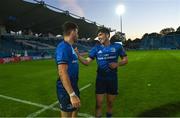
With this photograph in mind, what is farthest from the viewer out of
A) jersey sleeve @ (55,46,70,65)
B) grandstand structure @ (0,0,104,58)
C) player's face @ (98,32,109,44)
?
grandstand structure @ (0,0,104,58)

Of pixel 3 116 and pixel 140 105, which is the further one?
pixel 140 105

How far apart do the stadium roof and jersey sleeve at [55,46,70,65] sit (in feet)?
206

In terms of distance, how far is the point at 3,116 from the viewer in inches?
380

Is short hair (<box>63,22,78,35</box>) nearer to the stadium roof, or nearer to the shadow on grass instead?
the shadow on grass

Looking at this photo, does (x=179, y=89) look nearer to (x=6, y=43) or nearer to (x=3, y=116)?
(x=3, y=116)

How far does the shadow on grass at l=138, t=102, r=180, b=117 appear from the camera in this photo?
9.52m

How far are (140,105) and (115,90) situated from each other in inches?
111

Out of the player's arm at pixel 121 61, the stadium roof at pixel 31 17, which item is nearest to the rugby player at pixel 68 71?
the player's arm at pixel 121 61

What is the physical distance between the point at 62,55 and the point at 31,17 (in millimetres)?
78437

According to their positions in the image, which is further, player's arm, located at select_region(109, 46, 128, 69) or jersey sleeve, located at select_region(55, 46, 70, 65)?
player's arm, located at select_region(109, 46, 128, 69)

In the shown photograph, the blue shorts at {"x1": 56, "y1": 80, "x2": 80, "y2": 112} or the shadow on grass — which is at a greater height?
the blue shorts at {"x1": 56, "y1": 80, "x2": 80, "y2": 112}

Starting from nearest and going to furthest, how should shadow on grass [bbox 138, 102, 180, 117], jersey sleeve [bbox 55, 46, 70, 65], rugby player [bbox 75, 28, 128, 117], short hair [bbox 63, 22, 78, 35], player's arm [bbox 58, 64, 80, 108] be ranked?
1. player's arm [bbox 58, 64, 80, 108]
2. jersey sleeve [bbox 55, 46, 70, 65]
3. short hair [bbox 63, 22, 78, 35]
4. rugby player [bbox 75, 28, 128, 117]
5. shadow on grass [bbox 138, 102, 180, 117]

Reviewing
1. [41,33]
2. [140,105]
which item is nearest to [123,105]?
[140,105]

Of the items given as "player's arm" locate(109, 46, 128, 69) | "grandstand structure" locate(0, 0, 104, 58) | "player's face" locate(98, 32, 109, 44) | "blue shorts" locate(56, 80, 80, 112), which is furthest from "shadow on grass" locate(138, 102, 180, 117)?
"grandstand structure" locate(0, 0, 104, 58)
